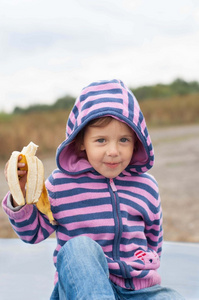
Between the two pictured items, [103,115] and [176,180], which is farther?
[176,180]

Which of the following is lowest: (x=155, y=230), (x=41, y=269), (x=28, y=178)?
(x=41, y=269)

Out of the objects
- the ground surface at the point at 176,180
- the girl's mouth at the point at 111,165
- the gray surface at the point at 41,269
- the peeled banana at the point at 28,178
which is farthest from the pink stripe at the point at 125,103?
the ground surface at the point at 176,180

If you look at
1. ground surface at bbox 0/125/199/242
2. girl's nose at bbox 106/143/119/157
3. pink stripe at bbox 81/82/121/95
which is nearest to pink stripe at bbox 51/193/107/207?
girl's nose at bbox 106/143/119/157

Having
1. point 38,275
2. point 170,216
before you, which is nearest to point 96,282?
point 38,275

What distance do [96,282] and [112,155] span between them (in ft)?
0.98

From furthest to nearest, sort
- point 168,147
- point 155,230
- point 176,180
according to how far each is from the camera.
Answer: point 168,147 → point 176,180 → point 155,230

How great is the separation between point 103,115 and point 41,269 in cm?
76

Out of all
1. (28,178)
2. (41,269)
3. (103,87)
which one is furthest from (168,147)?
(28,178)

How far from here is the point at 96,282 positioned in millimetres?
1000

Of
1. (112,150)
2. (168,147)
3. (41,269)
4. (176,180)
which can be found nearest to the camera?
(112,150)

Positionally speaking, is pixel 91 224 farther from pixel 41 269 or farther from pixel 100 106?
pixel 41 269

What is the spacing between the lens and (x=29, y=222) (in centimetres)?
116

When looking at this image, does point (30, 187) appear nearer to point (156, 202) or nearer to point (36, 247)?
point (156, 202)

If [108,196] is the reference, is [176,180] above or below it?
below
